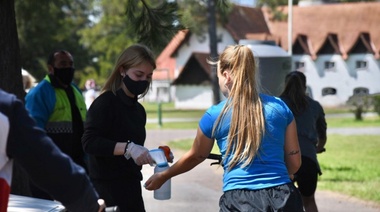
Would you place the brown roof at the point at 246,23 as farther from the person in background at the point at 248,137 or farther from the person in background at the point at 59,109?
the person in background at the point at 248,137

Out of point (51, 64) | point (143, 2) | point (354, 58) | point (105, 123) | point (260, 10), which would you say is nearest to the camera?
point (105, 123)

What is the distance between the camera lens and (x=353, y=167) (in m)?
14.5

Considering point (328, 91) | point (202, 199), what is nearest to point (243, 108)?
point (202, 199)

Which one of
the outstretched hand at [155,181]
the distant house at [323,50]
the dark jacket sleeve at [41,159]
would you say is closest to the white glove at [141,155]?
the outstretched hand at [155,181]

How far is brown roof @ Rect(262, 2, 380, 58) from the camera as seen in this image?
64.2 meters

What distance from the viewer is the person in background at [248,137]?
394 cm

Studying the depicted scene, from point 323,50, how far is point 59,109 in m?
59.6

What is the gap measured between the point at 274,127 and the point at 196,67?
60967 millimetres

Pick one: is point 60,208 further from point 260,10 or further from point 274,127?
point 260,10

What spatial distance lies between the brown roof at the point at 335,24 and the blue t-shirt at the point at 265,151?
195 feet

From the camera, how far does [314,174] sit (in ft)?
23.4

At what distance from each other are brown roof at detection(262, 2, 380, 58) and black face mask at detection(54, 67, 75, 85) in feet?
187

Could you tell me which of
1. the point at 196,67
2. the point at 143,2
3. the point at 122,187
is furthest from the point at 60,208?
the point at 196,67

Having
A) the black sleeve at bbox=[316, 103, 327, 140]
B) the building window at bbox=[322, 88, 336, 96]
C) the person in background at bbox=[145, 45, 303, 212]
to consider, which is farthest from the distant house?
the person in background at bbox=[145, 45, 303, 212]
